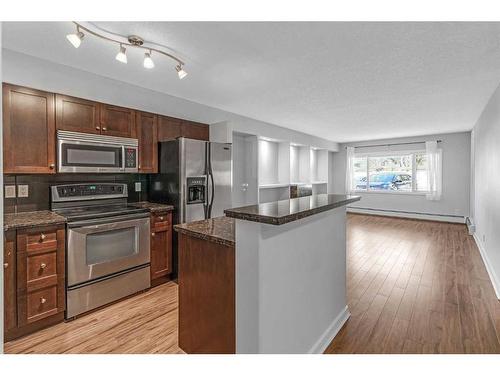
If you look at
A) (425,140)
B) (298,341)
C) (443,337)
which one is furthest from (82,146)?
(425,140)

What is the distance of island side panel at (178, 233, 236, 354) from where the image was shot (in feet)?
5.01

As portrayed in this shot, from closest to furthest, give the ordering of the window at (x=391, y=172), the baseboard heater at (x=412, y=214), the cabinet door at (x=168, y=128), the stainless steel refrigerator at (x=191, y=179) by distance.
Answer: the stainless steel refrigerator at (x=191, y=179), the cabinet door at (x=168, y=128), the baseboard heater at (x=412, y=214), the window at (x=391, y=172)

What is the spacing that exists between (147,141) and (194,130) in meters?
0.76

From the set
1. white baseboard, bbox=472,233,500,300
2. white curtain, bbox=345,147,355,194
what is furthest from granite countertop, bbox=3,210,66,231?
white curtain, bbox=345,147,355,194

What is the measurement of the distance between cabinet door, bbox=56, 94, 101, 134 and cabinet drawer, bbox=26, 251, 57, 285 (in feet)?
3.96

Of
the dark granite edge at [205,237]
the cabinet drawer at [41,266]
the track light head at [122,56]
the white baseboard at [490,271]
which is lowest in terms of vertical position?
the white baseboard at [490,271]

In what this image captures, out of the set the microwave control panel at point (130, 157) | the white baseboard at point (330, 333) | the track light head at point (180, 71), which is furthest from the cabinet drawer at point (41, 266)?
the white baseboard at point (330, 333)

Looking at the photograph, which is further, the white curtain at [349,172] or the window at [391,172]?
the white curtain at [349,172]

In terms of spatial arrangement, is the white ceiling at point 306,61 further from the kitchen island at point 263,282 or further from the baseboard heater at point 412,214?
the baseboard heater at point 412,214

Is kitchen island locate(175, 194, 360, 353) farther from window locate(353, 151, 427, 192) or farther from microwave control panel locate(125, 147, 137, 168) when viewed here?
window locate(353, 151, 427, 192)

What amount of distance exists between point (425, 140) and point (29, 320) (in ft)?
27.0

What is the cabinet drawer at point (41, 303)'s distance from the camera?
2.13m

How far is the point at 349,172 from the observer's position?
811 centimetres

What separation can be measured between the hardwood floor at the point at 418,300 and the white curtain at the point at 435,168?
203 centimetres
